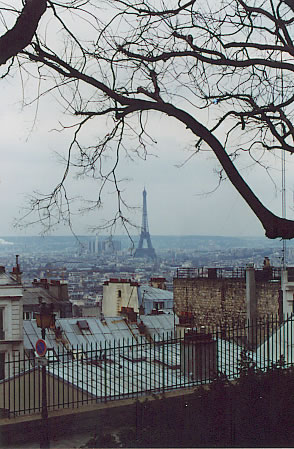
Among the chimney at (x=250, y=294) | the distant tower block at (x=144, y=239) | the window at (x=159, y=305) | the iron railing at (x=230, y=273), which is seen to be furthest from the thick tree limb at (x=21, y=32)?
the window at (x=159, y=305)

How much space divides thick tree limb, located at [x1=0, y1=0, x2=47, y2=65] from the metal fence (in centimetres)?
134

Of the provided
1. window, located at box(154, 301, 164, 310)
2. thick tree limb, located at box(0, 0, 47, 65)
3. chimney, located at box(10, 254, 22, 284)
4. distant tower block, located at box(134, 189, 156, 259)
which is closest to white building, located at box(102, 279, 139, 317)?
window, located at box(154, 301, 164, 310)

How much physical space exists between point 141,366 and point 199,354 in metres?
0.34

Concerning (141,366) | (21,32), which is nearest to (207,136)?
(21,32)

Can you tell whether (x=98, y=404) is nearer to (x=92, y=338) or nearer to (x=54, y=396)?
(x=54, y=396)

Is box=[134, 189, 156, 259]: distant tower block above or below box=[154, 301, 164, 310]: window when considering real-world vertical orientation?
above

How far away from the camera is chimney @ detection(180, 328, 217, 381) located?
3.41 metres

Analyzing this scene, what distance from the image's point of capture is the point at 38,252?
3047 millimetres

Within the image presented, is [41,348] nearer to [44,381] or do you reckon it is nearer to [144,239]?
[44,381]

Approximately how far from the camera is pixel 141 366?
3254mm

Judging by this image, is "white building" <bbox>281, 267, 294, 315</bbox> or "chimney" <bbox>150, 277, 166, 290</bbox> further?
"white building" <bbox>281, 267, 294, 315</bbox>

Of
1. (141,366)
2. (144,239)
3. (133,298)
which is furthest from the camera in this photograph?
(133,298)

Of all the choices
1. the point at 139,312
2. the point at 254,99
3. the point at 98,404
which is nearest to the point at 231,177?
the point at 254,99

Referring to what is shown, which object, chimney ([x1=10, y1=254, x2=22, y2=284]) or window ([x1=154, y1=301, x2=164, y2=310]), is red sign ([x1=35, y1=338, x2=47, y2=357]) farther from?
window ([x1=154, y1=301, x2=164, y2=310])
